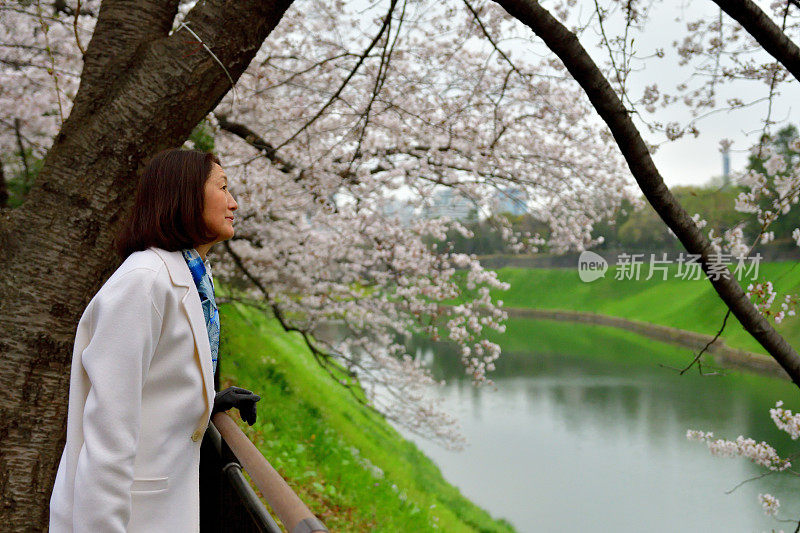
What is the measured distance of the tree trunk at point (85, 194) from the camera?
6.04 ft

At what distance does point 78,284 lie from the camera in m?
1.94

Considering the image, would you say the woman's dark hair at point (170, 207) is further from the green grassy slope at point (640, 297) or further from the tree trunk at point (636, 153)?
the green grassy slope at point (640, 297)

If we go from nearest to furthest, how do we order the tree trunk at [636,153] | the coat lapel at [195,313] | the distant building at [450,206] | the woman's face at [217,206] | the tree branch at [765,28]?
the coat lapel at [195,313] < the woman's face at [217,206] < the tree branch at [765,28] < the tree trunk at [636,153] < the distant building at [450,206]

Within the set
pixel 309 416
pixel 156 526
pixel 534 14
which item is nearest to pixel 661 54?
pixel 534 14

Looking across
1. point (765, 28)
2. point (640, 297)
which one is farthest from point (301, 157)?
point (640, 297)

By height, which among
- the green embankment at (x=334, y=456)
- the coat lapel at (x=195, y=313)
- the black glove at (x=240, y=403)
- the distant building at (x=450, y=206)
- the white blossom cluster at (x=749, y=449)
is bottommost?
the green embankment at (x=334, y=456)

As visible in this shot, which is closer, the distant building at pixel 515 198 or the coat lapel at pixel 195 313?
the coat lapel at pixel 195 313

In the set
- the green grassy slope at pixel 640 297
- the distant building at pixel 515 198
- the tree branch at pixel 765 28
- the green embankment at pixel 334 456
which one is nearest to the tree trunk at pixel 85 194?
the tree branch at pixel 765 28

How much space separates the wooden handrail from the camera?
0.89m

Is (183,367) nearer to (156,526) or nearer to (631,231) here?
(156,526)

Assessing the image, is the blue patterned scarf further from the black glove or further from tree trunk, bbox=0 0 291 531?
tree trunk, bbox=0 0 291 531

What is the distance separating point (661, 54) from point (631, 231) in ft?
92.9

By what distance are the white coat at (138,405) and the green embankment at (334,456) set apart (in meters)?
3.31

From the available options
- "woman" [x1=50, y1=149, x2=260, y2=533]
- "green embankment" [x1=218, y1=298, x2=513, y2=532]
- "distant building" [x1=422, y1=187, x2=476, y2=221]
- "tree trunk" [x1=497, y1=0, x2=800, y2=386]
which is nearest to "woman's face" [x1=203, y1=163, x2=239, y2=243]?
"woman" [x1=50, y1=149, x2=260, y2=533]
